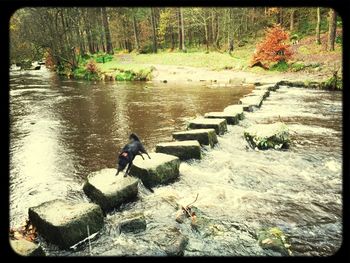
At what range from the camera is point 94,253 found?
384 centimetres

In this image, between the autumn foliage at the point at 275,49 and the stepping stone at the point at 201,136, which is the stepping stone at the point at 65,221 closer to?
the stepping stone at the point at 201,136

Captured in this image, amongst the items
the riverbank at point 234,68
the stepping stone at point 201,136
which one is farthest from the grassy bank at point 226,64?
the stepping stone at point 201,136

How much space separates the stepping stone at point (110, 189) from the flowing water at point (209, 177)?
0.14m

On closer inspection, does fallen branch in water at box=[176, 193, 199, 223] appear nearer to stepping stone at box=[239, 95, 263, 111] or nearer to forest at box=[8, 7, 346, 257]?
forest at box=[8, 7, 346, 257]

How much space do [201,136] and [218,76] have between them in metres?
16.9

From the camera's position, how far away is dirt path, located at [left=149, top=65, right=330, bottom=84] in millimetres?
20875

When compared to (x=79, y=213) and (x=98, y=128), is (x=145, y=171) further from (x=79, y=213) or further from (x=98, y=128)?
(x=98, y=128)

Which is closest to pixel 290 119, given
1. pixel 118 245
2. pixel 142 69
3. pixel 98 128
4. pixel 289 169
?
pixel 289 169

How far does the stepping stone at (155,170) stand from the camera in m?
5.68

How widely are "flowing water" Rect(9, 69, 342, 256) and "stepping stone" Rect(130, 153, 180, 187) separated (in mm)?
178

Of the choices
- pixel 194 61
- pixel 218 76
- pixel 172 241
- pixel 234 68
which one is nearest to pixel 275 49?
pixel 234 68

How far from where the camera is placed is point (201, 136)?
305 inches
